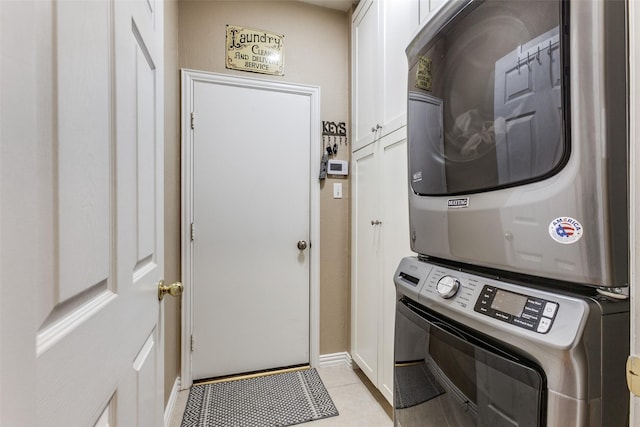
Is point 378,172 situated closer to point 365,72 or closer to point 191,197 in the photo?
point 365,72

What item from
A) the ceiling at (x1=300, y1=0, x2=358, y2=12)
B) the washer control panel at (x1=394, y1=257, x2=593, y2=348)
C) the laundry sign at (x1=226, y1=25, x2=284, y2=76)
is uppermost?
the ceiling at (x1=300, y1=0, x2=358, y2=12)

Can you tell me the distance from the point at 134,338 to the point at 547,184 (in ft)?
3.13

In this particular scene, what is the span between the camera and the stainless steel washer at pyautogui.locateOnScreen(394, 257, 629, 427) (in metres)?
0.51

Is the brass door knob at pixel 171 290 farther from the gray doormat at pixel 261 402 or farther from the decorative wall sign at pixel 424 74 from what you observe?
the gray doormat at pixel 261 402

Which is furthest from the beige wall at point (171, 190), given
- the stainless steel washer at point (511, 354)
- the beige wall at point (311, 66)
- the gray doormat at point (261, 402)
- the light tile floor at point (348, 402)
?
the stainless steel washer at point (511, 354)

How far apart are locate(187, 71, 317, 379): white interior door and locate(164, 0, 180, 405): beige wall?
0.11 meters

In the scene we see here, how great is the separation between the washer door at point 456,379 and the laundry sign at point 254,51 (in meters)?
1.94

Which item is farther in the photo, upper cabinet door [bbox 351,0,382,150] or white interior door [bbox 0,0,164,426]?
upper cabinet door [bbox 351,0,382,150]

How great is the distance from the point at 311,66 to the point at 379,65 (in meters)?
0.71

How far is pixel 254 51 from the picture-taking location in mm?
2152

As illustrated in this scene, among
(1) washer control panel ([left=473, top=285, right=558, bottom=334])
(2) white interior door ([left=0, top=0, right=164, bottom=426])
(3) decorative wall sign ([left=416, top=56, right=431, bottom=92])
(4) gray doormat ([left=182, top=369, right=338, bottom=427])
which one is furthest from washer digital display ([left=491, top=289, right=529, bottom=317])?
(4) gray doormat ([left=182, top=369, right=338, bottom=427])

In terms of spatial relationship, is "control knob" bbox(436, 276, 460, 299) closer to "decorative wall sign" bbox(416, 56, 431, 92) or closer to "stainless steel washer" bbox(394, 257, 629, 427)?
"stainless steel washer" bbox(394, 257, 629, 427)

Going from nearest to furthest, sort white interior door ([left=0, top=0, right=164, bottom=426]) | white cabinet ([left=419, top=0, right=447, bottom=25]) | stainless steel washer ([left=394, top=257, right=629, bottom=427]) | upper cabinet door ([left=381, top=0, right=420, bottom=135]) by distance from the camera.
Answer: white interior door ([left=0, top=0, right=164, bottom=426]) → stainless steel washer ([left=394, top=257, right=629, bottom=427]) → white cabinet ([left=419, top=0, right=447, bottom=25]) → upper cabinet door ([left=381, top=0, right=420, bottom=135])

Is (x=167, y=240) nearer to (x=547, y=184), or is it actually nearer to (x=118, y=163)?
(x=118, y=163)
